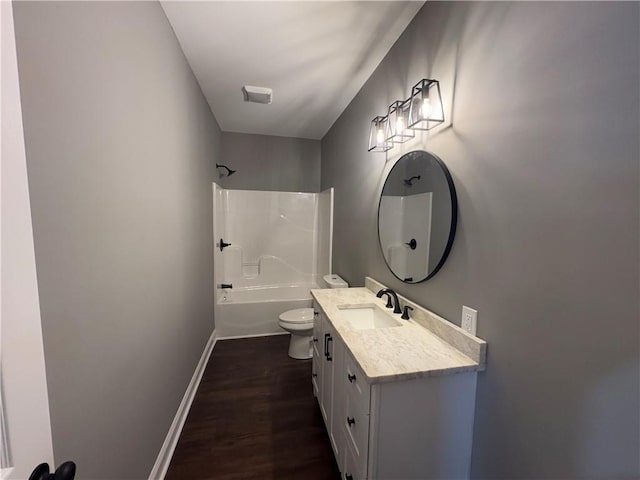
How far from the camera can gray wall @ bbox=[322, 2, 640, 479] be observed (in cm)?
66

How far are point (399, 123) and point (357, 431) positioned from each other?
1584mm

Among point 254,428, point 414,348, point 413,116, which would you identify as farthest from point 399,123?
point 254,428

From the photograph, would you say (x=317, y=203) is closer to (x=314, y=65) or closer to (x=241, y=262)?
(x=241, y=262)

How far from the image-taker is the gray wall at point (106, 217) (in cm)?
67

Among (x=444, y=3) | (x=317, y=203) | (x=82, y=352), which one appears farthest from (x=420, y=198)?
(x=317, y=203)

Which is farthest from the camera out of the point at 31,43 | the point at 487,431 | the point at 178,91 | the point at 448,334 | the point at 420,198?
the point at 178,91

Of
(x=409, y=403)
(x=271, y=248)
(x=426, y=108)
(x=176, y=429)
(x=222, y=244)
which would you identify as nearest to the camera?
(x=409, y=403)

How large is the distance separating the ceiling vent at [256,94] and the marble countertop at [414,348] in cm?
201

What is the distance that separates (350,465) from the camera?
1187 mm

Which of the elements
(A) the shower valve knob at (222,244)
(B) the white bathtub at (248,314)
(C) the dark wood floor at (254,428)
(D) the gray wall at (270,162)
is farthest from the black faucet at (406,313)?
(D) the gray wall at (270,162)

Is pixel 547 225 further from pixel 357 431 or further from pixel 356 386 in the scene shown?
pixel 357 431

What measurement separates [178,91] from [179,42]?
0.32m

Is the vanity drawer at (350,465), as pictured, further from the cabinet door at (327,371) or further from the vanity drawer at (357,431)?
the cabinet door at (327,371)

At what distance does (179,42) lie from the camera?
1.69 meters
